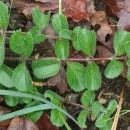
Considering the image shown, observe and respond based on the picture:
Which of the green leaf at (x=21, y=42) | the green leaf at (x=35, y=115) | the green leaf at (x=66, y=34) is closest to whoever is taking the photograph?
the green leaf at (x=21, y=42)

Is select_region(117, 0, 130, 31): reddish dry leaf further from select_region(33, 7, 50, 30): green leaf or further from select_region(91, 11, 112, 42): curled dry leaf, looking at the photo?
select_region(33, 7, 50, 30): green leaf

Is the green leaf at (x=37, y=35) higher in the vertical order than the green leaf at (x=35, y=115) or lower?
higher

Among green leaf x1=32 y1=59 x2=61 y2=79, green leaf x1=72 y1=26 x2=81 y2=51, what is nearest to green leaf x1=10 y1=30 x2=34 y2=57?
green leaf x1=32 y1=59 x2=61 y2=79

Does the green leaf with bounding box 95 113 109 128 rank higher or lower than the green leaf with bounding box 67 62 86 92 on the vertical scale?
lower

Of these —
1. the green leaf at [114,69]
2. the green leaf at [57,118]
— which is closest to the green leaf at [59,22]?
the green leaf at [114,69]

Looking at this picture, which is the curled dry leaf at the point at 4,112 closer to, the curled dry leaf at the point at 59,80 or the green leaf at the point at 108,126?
the curled dry leaf at the point at 59,80

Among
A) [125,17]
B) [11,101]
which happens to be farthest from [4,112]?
[125,17]
